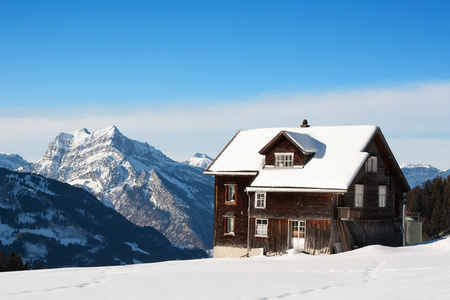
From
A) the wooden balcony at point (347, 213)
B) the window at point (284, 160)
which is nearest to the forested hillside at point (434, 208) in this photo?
the window at point (284, 160)

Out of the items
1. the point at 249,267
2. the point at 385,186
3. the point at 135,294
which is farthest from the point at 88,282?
the point at 385,186

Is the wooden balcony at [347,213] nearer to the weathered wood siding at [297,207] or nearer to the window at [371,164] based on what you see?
the weathered wood siding at [297,207]

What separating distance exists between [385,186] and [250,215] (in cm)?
1304

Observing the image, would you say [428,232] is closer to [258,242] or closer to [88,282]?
[258,242]

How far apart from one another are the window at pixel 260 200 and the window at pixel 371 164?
9.53 metres

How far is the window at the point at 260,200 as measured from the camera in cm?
4820

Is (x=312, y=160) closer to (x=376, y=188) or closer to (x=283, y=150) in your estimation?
(x=283, y=150)

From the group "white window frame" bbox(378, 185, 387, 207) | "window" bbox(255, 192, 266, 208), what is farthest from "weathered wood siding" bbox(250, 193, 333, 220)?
"white window frame" bbox(378, 185, 387, 207)

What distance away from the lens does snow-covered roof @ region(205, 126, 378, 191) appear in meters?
44.8

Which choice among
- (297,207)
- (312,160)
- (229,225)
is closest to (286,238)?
(297,207)

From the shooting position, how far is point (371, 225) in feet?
161

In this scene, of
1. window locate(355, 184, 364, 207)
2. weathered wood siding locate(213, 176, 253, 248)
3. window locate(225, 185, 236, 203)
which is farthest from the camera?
window locate(225, 185, 236, 203)

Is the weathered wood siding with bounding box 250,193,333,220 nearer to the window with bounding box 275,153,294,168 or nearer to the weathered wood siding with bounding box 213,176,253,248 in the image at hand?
the weathered wood siding with bounding box 213,176,253,248

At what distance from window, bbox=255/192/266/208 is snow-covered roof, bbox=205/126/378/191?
149cm
